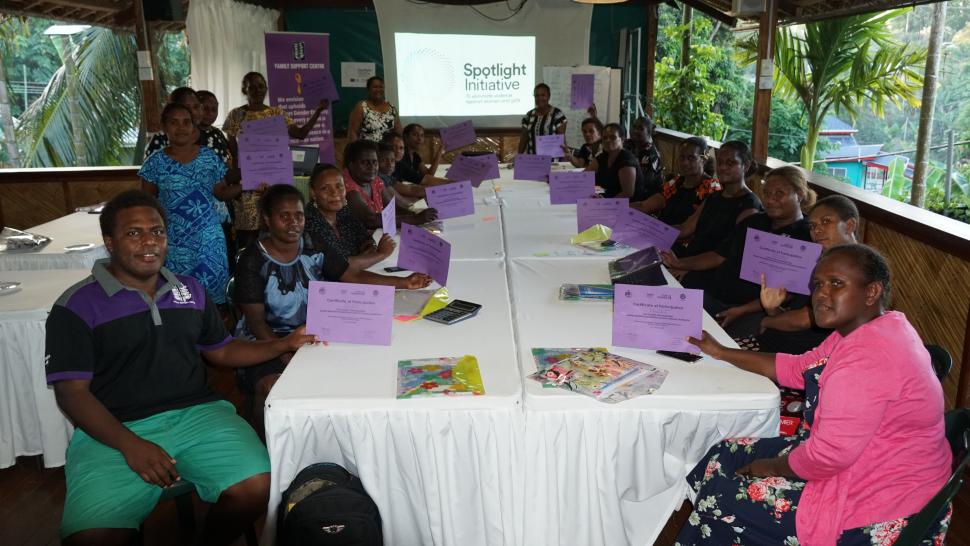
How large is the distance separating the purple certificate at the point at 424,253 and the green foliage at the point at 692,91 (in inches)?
289

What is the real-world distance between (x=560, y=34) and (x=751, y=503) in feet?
27.5

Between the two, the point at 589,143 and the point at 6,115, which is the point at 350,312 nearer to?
the point at 589,143

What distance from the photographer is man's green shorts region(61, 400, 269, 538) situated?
164 cm

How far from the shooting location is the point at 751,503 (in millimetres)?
1610

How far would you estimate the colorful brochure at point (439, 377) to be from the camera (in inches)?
68.9

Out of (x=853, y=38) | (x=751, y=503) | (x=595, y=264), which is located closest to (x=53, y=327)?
(x=751, y=503)

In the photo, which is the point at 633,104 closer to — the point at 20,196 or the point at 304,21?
the point at 304,21

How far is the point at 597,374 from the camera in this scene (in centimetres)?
186

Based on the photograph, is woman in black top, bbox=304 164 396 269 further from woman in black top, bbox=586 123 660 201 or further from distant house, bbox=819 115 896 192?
distant house, bbox=819 115 896 192

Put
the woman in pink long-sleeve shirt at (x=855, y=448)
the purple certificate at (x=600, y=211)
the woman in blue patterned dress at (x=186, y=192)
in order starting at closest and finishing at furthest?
the woman in pink long-sleeve shirt at (x=855, y=448)
the woman in blue patterned dress at (x=186, y=192)
the purple certificate at (x=600, y=211)

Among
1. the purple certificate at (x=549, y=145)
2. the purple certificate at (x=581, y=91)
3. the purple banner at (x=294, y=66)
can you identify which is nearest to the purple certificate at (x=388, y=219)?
the purple certificate at (x=549, y=145)

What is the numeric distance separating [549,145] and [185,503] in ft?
14.5

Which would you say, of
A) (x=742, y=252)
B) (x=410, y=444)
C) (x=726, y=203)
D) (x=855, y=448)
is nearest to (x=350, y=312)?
(x=410, y=444)

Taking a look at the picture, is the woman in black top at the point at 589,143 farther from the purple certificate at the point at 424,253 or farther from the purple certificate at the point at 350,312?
the purple certificate at the point at 350,312
